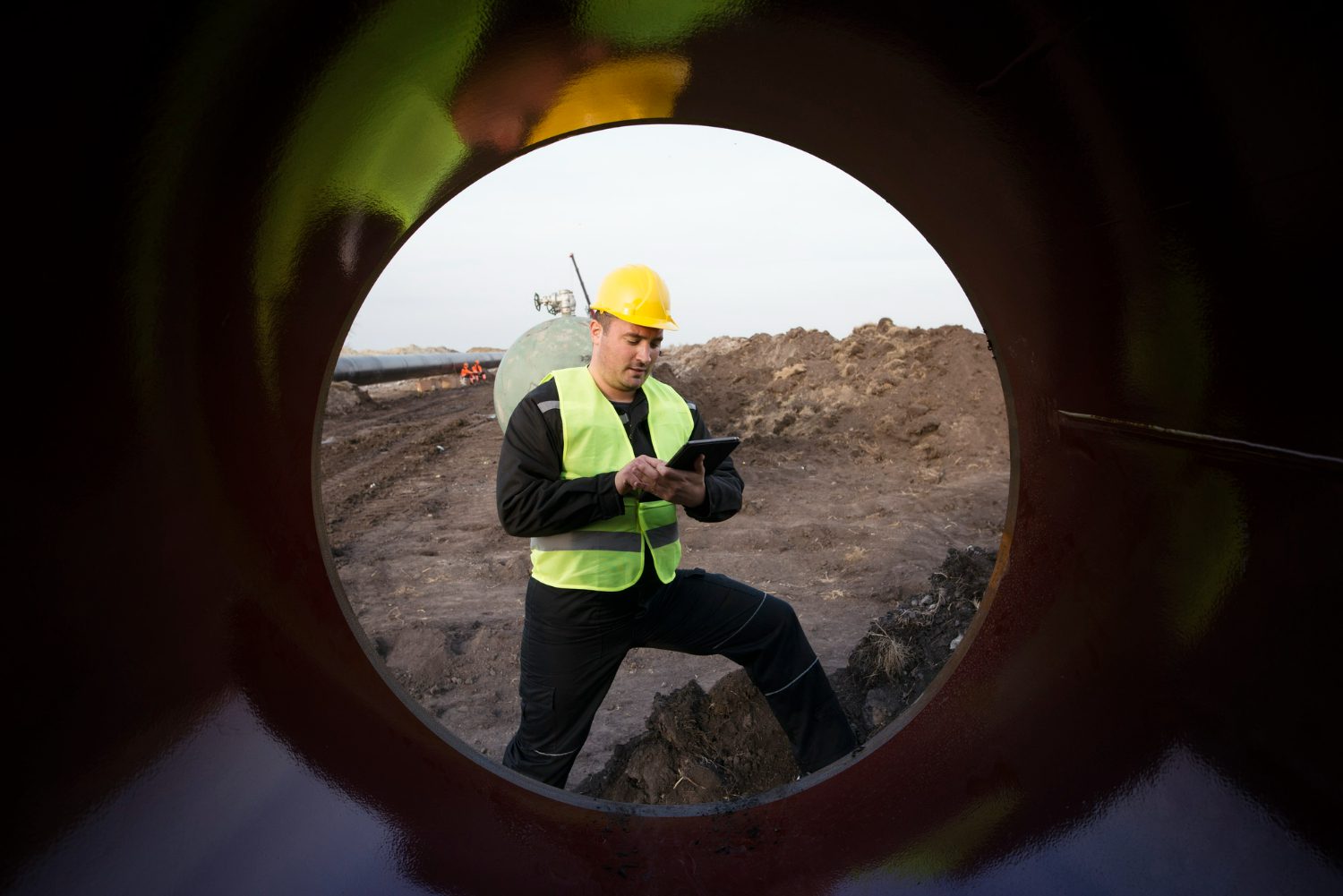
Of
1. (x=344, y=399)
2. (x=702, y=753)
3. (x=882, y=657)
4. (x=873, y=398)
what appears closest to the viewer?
(x=702, y=753)

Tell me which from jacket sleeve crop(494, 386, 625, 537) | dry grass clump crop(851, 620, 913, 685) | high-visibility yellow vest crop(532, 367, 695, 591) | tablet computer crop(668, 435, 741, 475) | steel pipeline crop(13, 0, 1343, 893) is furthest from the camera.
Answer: dry grass clump crop(851, 620, 913, 685)

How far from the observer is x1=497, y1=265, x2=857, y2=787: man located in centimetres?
285

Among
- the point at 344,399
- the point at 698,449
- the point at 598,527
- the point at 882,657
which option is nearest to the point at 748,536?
the point at 882,657

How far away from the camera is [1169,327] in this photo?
159 cm

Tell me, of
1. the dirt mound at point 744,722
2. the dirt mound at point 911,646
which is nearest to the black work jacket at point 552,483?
the dirt mound at point 744,722

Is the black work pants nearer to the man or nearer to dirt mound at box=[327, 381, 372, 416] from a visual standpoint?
the man

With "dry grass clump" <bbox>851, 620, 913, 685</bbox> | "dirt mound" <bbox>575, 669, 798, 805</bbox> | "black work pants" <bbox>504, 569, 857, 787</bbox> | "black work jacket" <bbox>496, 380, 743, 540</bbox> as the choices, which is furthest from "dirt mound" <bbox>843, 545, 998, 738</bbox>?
"black work jacket" <bbox>496, 380, 743, 540</bbox>

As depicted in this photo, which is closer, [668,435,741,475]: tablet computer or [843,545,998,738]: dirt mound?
[668,435,741,475]: tablet computer

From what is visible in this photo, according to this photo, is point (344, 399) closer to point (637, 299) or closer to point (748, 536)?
point (748, 536)

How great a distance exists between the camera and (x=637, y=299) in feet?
10.1

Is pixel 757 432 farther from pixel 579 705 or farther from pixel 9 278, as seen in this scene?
pixel 9 278

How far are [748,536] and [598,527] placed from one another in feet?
18.0

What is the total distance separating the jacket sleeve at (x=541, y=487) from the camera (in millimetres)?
2795

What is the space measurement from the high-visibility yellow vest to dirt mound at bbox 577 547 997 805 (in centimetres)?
113
